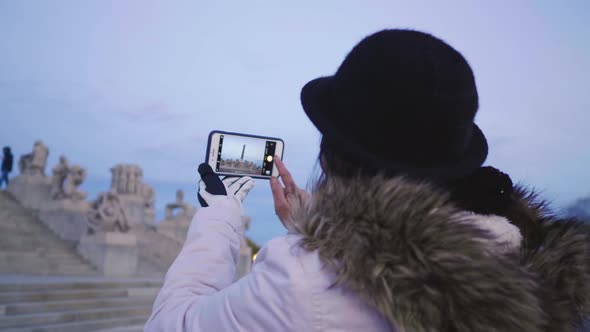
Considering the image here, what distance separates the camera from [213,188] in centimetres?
173

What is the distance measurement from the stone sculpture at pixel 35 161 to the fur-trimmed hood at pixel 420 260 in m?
22.1

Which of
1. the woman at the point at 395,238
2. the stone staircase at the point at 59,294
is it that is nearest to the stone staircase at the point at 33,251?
the stone staircase at the point at 59,294

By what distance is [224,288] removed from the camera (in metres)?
1.38

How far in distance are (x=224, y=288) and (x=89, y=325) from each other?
9.12m

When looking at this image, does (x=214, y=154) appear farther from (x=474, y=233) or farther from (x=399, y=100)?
(x=474, y=233)

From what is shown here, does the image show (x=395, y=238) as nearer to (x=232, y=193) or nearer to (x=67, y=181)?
(x=232, y=193)

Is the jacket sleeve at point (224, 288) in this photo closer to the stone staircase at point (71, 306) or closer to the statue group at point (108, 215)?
the stone staircase at point (71, 306)

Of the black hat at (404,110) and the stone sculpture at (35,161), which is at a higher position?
the black hat at (404,110)

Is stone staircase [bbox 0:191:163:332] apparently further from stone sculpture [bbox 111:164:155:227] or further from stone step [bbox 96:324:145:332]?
stone sculpture [bbox 111:164:155:227]

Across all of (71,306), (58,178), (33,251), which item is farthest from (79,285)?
(58,178)

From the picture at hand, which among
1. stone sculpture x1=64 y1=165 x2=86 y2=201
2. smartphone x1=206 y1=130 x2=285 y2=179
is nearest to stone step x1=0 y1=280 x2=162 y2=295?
stone sculpture x1=64 y1=165 x2=86 y2=201

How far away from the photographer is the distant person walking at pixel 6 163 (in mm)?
23141

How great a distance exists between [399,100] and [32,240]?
16880mm

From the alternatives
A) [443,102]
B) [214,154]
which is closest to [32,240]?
[214,154]
